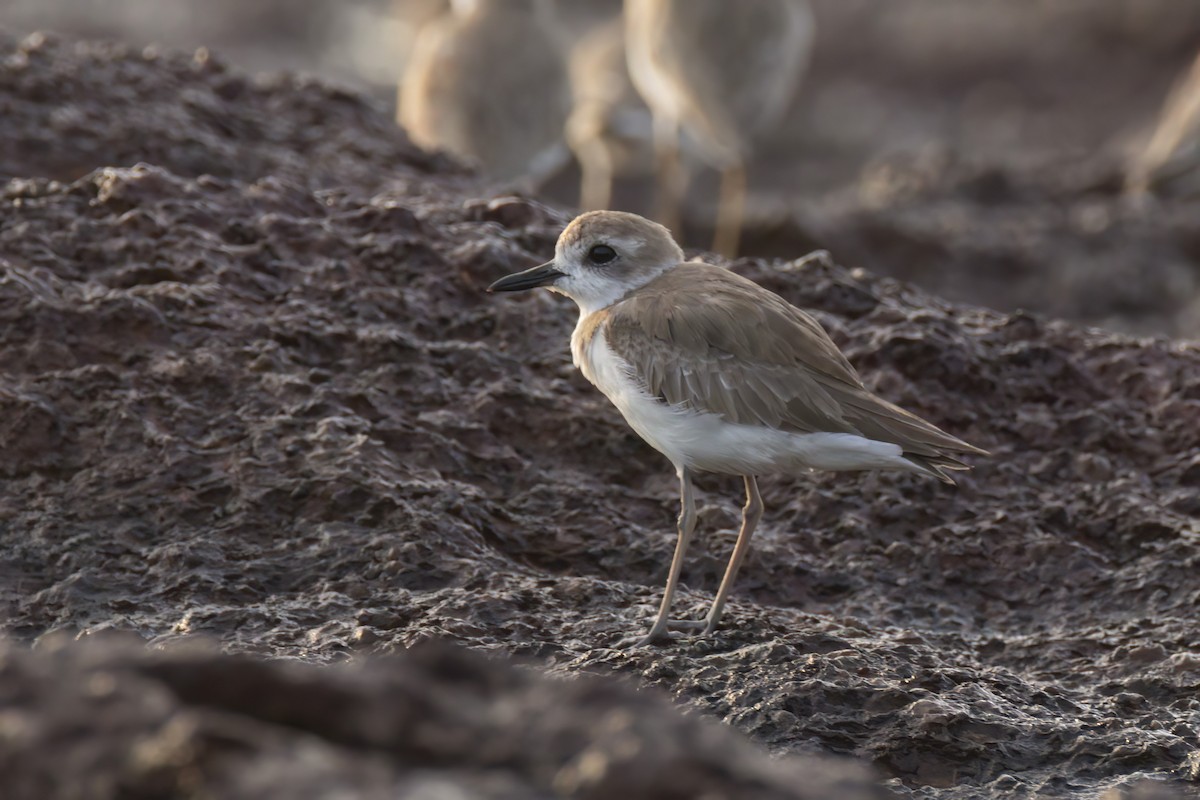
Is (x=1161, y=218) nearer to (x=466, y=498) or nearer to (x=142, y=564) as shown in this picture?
(x=466, y=498)

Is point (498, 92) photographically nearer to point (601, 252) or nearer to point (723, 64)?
point (723, 64)

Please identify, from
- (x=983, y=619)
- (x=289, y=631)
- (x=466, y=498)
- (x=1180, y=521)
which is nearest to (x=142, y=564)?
(x=289, y=631)

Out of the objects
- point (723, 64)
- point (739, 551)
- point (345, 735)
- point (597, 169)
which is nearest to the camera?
point (345, 735)

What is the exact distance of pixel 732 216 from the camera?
11.4 m

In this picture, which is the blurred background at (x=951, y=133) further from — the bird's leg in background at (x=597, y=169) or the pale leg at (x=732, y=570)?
the pale leg at (x=732, y=570)

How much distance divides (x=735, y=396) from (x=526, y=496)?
0.85m

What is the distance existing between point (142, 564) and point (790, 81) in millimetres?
7928

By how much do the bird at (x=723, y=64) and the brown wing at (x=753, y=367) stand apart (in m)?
6.29

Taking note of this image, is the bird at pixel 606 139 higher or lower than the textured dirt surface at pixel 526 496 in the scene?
higher

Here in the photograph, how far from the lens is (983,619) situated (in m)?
4.75

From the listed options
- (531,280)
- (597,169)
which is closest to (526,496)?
(531,280)

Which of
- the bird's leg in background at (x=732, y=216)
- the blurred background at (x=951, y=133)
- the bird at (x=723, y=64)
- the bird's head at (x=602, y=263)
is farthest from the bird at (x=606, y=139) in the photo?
the bird's head at (x=602, y=263)

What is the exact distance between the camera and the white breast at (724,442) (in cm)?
423

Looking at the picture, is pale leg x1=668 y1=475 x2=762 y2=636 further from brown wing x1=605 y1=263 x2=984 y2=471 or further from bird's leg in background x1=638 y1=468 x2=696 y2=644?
brown wing x1=605 y1=263 x2=984 y2=471
